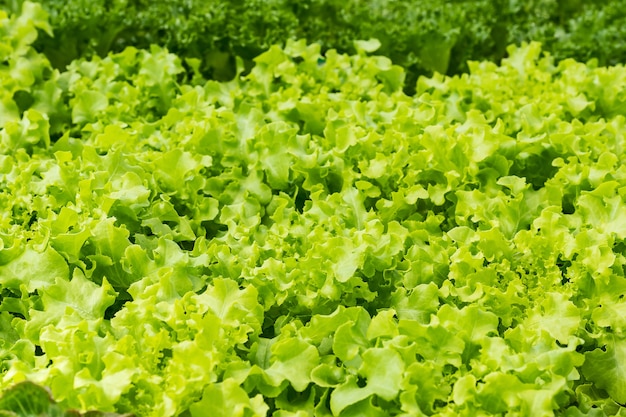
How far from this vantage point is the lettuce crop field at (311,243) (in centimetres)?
213

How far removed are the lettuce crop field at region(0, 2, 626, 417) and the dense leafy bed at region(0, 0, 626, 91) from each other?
59 centimetres

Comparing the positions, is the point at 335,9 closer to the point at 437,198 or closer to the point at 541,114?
the point at 541,114

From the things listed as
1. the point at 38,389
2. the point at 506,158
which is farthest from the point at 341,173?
the point at 38,389

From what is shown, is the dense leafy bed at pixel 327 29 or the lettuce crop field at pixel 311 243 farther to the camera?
the dense leafy bed at pixel 327 29

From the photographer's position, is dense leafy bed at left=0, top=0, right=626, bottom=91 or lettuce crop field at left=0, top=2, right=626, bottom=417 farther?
dense leafy bed at left=0, top=0, right=626, bottom=91

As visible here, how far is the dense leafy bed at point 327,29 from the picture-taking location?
4461mm

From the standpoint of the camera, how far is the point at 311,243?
2.68 m

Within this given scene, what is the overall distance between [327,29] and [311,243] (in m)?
2.34

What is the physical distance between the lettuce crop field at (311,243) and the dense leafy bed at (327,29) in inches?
23.3

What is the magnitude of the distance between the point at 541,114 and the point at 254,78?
132cm

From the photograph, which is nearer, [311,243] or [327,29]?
[311,243]

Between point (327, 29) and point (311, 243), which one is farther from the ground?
point (311, 243)

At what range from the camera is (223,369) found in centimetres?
219

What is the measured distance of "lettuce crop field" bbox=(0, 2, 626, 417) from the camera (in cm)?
213
